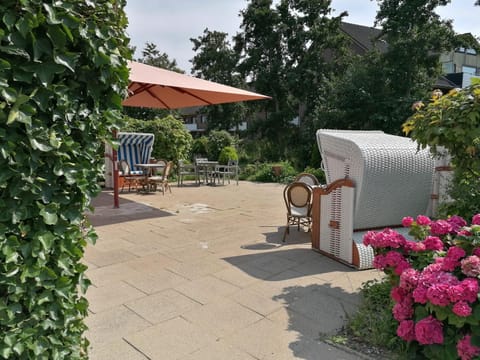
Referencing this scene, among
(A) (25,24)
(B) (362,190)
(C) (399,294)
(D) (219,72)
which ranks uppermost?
(D) (219,72)

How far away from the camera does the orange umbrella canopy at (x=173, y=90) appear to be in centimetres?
554

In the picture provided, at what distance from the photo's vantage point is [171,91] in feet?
25.8

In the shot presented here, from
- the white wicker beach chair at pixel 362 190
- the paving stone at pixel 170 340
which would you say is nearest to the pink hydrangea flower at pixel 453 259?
the paving stone at pixel 170 340

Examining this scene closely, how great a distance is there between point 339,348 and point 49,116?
6.82ft

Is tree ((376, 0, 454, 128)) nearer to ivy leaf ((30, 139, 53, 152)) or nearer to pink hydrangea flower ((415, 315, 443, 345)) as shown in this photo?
pink hydrangea flower ((415, 315, 443, 345))

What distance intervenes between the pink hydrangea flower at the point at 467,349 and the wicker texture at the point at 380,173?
202cm

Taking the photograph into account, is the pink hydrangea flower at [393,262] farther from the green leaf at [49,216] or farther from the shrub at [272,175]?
the shrub at [272,175]

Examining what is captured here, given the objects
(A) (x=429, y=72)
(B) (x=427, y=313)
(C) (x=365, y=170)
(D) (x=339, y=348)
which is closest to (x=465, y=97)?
(C) (x=365, y=170)

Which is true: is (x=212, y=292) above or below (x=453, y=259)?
below

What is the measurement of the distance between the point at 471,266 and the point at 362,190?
1864 mm

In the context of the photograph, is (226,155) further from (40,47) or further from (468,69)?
(468,69)

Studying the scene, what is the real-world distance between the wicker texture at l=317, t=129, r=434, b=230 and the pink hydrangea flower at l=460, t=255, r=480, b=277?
1.83 meters

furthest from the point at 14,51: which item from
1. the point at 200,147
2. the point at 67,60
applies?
the point at 200,147

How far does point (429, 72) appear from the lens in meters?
14.0
